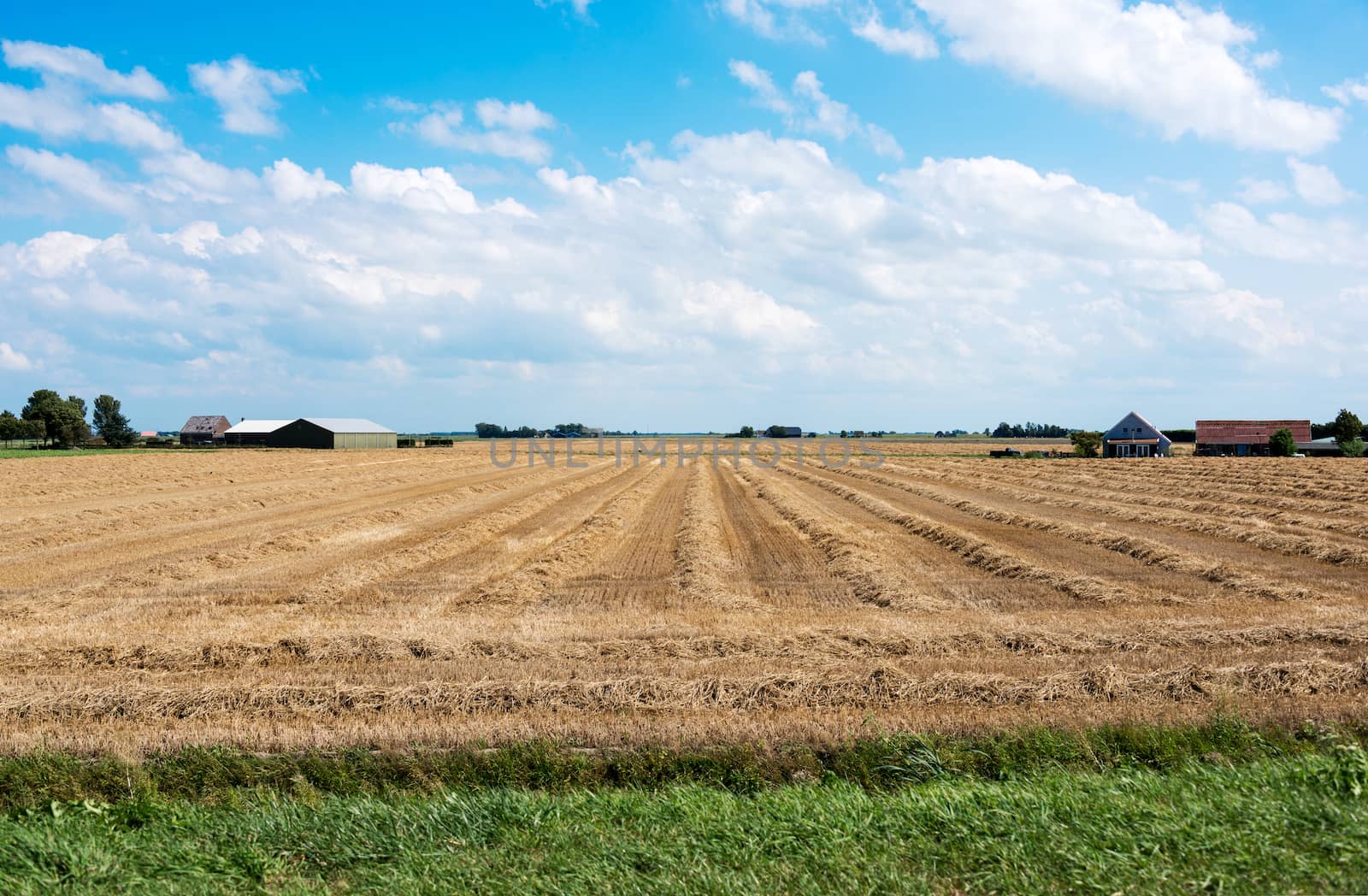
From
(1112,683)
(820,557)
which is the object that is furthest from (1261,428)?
(1112,683)

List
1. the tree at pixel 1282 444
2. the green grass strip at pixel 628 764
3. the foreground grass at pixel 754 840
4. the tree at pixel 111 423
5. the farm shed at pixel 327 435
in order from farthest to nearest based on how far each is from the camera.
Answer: the tree at pixel 111 423 < the farm shed at pixel 327 435 < the tree at pixel 1282 444 < the green grass strip at pixel 628 764 < the foreground grass at pixel 754 840

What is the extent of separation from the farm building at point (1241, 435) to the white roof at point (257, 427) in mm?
113611

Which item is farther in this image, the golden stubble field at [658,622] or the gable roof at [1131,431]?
the gable roof at [1131,431]

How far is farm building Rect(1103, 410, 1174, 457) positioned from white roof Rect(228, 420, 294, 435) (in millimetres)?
101586

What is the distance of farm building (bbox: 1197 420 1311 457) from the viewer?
3664 inches

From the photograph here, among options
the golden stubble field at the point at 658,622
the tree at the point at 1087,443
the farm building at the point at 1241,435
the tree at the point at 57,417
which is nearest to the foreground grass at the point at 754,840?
the golden stubble field at the point at 658,622

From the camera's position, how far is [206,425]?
465ft

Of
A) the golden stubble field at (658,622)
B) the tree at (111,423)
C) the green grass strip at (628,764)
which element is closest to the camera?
the green grass strip at (628,764)

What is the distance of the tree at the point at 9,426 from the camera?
4582 inches

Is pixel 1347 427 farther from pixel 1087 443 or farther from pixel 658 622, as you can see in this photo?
pixel 658 622

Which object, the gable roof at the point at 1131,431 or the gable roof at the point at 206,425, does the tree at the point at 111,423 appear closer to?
the gable roof at the point at 206,425

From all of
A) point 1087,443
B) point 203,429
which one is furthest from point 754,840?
point 203,429

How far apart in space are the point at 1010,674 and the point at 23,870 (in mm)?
9134

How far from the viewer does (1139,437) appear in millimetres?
91562
